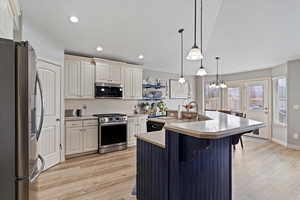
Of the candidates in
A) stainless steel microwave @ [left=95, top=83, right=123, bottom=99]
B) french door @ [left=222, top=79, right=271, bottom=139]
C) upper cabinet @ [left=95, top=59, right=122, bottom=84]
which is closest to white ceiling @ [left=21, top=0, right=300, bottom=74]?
upper cabinet @ [left=95, top=59, right=122, bottom=84]

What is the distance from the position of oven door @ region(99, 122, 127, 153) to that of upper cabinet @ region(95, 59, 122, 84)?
4.03ft

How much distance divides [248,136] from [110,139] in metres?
5.08

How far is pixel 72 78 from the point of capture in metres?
3.94

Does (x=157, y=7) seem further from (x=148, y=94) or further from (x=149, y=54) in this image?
(x=148, y=94)

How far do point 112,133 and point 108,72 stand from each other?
5.53 feet

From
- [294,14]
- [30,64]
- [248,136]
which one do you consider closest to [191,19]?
[294,14]

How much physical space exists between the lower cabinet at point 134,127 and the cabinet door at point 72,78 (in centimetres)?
162

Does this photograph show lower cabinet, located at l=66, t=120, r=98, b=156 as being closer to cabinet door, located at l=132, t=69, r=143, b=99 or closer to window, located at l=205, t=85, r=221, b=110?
cabinet door, located at l=132, t=69, r=143, b=99

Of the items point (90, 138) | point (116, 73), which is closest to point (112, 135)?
point (90, 138)

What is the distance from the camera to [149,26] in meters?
3.64

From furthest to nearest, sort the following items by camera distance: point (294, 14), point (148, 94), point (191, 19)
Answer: point (148, 94) < point (191, 19) < point (294, 14)

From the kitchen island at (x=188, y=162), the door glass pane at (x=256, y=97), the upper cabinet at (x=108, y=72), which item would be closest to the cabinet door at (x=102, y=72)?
the upper cabinet at (x=108, y=72)

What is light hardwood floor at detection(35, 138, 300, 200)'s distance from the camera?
2.37 metres

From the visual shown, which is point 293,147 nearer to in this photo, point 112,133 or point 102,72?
point 112,133
